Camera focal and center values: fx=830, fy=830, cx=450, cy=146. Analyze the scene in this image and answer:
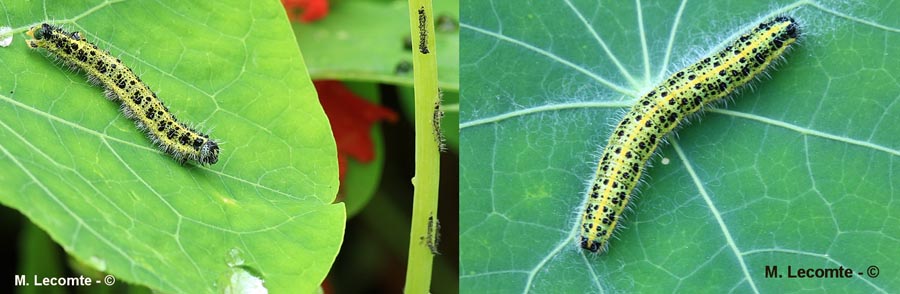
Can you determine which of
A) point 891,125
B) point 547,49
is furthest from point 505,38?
point 891,125

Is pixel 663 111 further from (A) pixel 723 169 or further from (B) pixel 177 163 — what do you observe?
(B) pixel 177 163

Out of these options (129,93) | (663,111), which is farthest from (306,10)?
(663,111)

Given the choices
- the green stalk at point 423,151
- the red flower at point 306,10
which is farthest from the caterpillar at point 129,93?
the red flower at point 306,10

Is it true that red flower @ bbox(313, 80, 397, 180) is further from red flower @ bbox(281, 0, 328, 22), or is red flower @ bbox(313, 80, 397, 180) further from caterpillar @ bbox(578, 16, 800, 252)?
caterpillar @ bbox(578, 16, 800, 252)

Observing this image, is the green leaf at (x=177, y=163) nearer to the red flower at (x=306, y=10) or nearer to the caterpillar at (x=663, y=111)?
the red flower at (x=306, y=10)

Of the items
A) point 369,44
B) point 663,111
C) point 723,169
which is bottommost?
point 723,169

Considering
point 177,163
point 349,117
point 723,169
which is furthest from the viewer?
point 349,117
